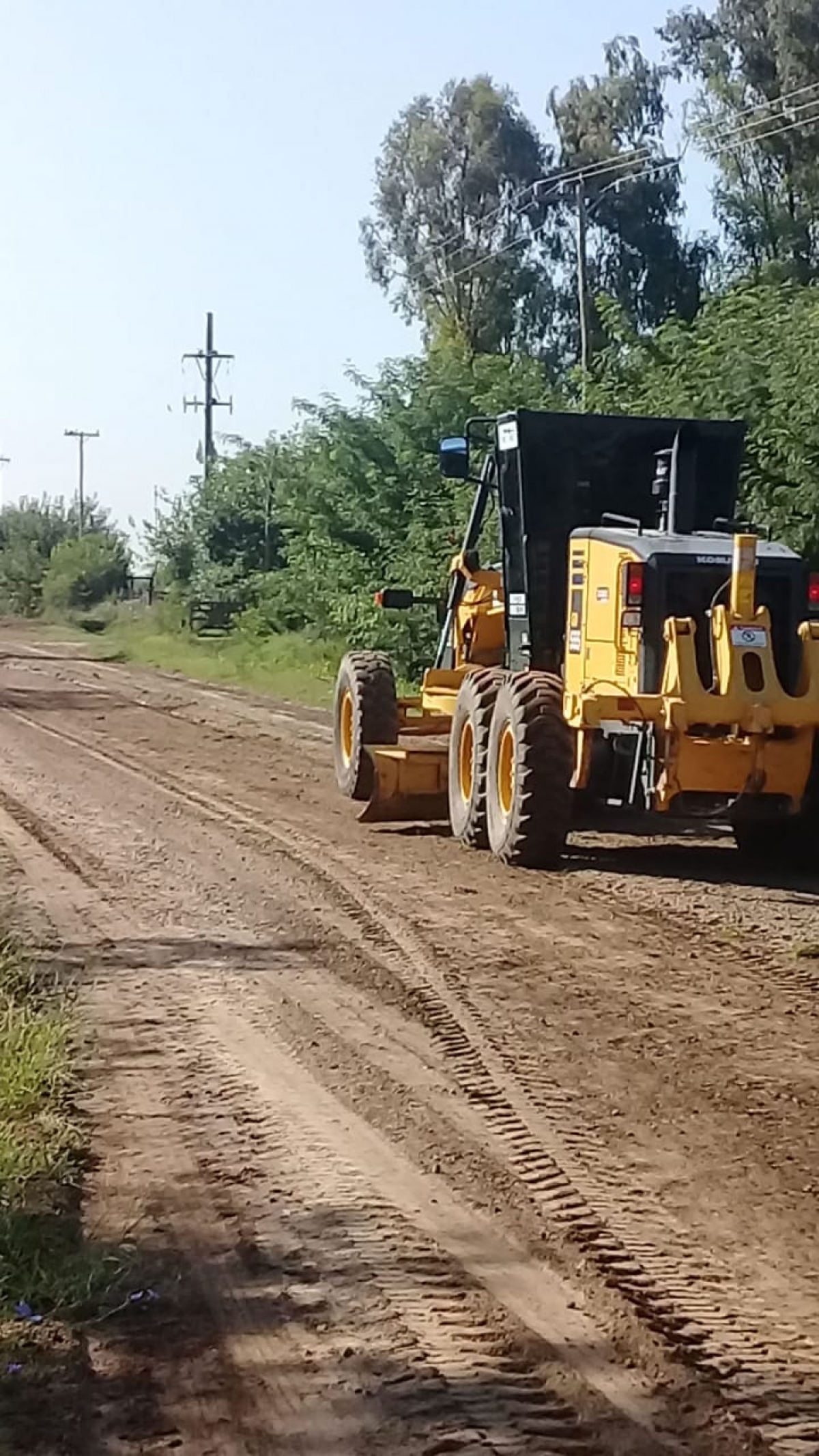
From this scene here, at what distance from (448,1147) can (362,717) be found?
28.1 feet

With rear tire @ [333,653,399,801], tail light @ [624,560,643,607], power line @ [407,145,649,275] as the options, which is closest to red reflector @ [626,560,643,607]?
tail light @ [624,560,643,607]

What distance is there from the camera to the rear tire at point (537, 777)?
11.7 m

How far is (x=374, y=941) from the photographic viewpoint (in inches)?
384

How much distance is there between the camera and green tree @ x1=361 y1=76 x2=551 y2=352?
5300 centimetres

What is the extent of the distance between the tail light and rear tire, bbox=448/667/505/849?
130 cm

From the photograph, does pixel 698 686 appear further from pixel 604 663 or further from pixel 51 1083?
pixel 51 1083

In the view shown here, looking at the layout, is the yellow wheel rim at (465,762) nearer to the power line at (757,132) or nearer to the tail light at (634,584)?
the tail light at (634,584)

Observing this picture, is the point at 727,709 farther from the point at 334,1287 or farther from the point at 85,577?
the point at 85,577

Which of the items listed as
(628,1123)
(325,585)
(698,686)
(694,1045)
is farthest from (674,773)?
(325,585)

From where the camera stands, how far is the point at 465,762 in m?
13.3

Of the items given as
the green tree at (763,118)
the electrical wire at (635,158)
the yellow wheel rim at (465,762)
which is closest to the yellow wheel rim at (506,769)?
the yellow wheel rim at (465,762)

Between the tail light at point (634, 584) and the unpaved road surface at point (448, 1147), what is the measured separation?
1.65 metres

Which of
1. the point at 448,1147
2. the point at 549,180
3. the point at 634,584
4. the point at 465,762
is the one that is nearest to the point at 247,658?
the point at 549,180

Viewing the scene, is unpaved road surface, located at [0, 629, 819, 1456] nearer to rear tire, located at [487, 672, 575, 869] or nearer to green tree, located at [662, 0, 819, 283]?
rear tire, located at [487, 672, 575, 869]
